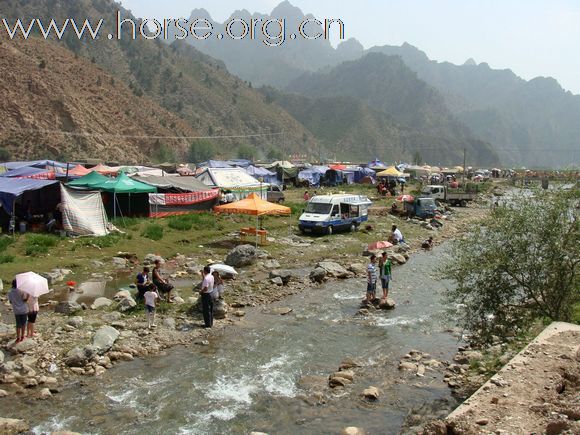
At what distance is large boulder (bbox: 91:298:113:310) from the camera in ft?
50.3

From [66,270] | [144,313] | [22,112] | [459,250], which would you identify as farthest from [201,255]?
[22,112]

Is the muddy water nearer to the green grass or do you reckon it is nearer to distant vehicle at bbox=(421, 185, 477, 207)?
the green grass

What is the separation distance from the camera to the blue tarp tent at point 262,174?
50309mm

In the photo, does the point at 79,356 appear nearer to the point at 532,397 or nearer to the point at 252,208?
the point at 532,397

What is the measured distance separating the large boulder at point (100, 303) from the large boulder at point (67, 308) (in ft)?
1.30

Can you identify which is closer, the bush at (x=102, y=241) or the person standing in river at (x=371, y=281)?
the person standing in river at (x=371, y=281)

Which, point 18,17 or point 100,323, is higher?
point 18,17

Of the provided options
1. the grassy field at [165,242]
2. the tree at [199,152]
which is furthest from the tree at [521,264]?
the tree at [199,152]

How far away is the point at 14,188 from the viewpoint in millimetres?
23750

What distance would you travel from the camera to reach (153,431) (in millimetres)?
9297

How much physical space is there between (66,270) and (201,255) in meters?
5.89

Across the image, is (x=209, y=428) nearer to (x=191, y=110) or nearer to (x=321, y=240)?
(x=321, y=240)

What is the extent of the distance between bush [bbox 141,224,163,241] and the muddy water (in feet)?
33.7

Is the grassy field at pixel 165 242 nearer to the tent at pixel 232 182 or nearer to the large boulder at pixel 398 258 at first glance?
the large boulder at pixel 398 258
